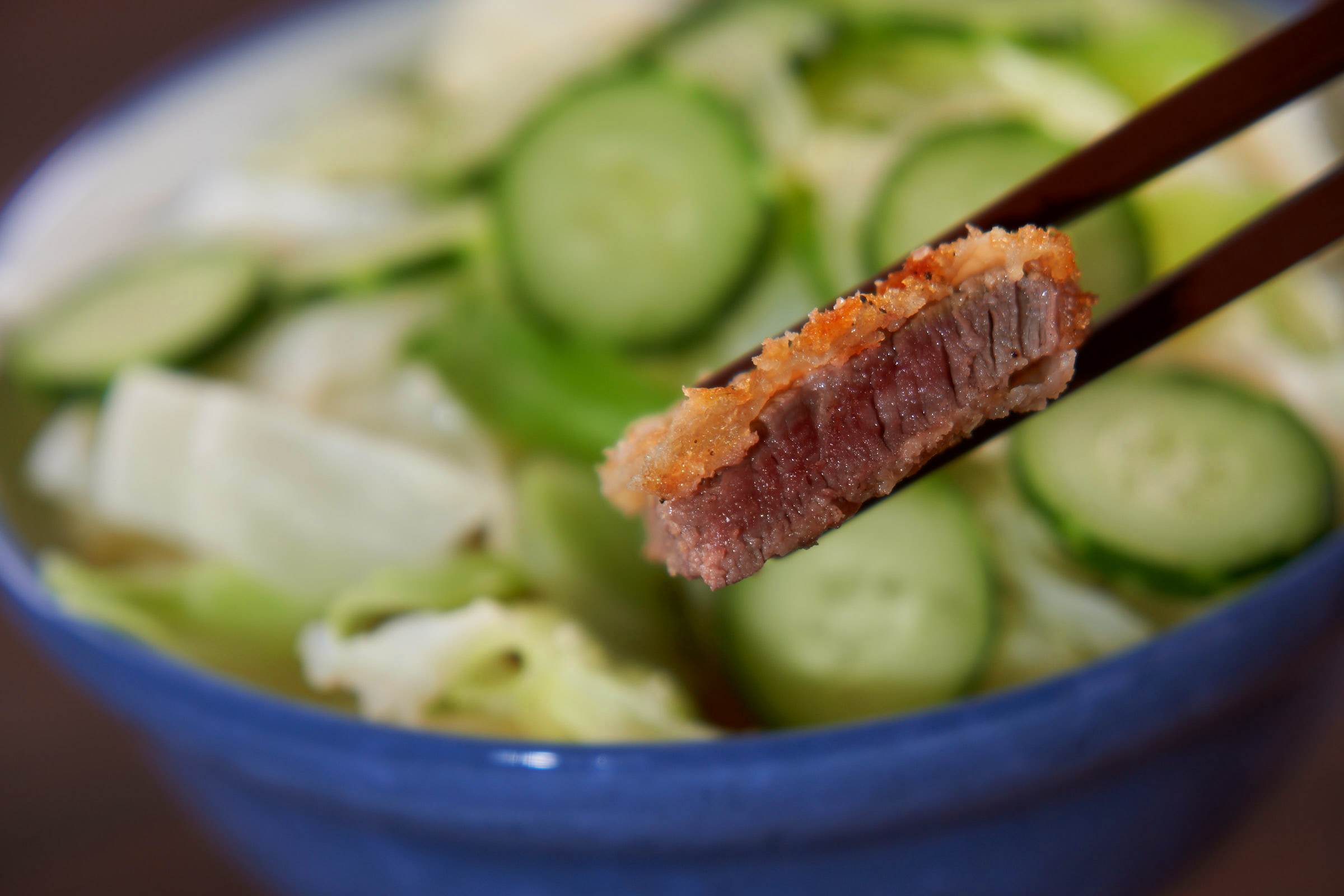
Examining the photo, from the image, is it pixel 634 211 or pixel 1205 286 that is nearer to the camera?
pixel 1205 286

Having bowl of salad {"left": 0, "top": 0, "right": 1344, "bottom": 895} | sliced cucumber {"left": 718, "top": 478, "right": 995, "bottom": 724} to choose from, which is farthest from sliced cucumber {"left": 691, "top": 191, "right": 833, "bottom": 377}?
sliced cucumber {"left": 718, "top": 478, "right": 995, "bottom": 724}

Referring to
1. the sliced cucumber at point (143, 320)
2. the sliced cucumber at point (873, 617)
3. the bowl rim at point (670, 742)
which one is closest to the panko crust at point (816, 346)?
the bowl rim at point (670, 742)

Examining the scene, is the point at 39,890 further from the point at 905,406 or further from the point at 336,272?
the point at 905,406

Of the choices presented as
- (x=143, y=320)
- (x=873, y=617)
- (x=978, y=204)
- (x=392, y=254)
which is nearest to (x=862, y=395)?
(x=873, y=617)

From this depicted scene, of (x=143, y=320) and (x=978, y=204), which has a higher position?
(x=143, y=320)

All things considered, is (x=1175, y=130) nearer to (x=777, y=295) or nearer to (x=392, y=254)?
(x=777, y=295)

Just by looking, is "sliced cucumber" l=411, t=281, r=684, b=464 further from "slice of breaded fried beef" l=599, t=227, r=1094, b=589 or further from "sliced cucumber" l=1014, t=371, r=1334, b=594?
"slice of breaded fried beef" l=599, t=227, r=1094, b=589

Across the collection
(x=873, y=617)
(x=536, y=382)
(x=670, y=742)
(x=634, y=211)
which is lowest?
(x=670, y=742)

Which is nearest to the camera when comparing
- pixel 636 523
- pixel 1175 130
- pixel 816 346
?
pixel 816 346
